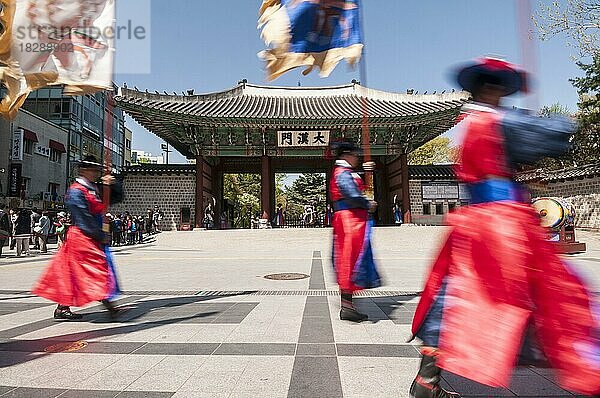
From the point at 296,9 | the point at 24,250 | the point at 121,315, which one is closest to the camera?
the point at 296,9

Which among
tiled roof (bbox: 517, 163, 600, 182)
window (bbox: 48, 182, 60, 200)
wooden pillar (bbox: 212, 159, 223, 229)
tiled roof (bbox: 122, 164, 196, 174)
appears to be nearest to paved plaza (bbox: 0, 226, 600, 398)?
tiled roof (bbox: 517, 163, 600, 182)

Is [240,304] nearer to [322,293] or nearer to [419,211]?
[322,293]

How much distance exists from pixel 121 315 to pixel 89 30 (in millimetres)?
3490

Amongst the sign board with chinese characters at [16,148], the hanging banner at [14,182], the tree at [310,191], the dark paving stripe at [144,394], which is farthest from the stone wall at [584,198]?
the sign board with chinese characters at [16,148]

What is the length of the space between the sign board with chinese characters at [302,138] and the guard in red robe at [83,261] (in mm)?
17830

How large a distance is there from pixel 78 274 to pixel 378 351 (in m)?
3.08

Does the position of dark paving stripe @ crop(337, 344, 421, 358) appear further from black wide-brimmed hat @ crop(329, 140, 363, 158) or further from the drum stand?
the drum stand

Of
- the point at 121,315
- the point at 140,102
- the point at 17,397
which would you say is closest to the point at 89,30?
the point at 121,315

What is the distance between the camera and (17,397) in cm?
237

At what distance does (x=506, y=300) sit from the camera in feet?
5.80

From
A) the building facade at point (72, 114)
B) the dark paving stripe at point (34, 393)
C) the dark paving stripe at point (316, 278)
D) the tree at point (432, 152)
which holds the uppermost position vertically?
the building facade at point (72, 114)

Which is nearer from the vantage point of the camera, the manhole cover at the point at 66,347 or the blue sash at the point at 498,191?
the blue sash at the point at 498,191

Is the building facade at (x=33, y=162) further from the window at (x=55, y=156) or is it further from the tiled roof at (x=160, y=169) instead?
the tiled roof at (x=160, y=169)

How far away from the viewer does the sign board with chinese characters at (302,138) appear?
22.0 metres
